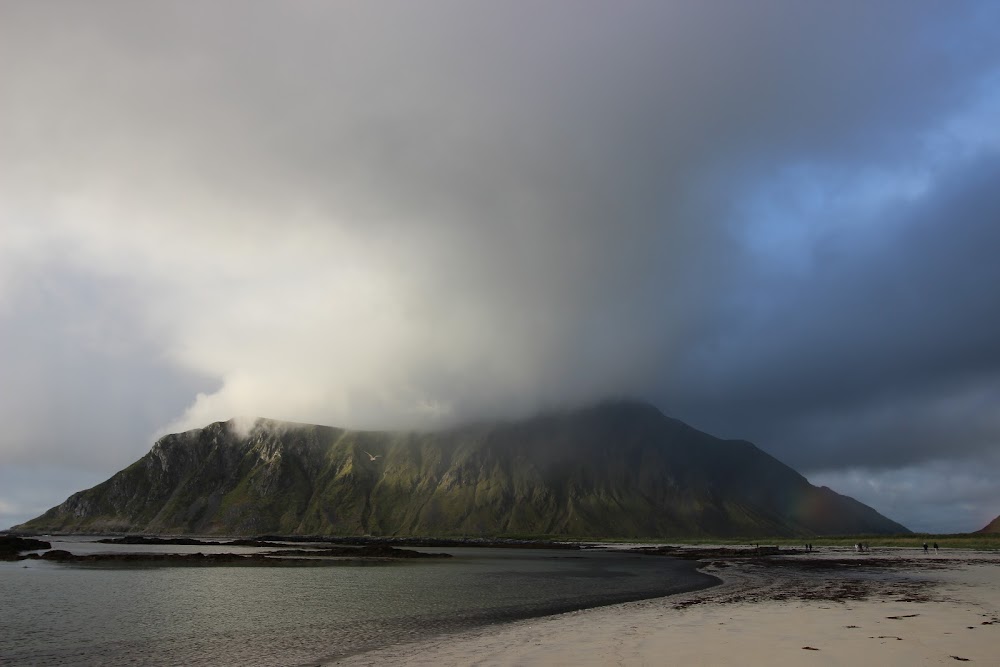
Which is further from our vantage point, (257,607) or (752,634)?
(257,607)

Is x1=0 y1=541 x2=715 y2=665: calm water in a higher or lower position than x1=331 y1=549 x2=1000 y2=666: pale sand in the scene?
lower

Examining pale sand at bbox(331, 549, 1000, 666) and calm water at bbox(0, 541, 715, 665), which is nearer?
pale sand at bbox(331, 549, 1000, 666)

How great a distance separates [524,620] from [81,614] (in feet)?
104

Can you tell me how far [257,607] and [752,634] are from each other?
3607 centimetres

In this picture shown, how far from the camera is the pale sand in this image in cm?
2159

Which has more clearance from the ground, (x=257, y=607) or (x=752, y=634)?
(x=752, y=634)

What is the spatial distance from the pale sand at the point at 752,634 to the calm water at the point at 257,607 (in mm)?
5711

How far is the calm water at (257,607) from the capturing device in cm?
2875

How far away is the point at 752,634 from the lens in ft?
88.2

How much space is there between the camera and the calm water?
28.8 meters

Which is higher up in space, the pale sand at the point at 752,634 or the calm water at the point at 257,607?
the pale sand at the point at 752,634

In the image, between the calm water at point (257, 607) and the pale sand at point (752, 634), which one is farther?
the calm water at point (257, 607)

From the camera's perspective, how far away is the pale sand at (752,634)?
2159cm

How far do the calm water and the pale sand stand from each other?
5.71 metres
